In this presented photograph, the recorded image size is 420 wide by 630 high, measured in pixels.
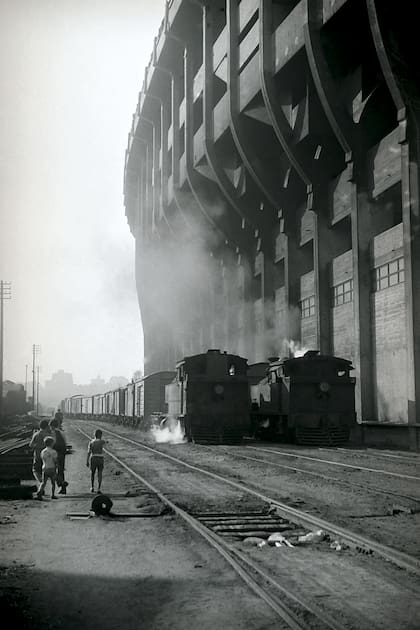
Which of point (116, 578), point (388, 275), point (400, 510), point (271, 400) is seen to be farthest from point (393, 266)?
point (116, 578)

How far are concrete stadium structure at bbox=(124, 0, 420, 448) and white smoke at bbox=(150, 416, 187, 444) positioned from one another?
720cm

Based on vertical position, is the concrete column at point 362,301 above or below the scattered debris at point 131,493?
above

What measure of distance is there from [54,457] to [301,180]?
82.6 ft

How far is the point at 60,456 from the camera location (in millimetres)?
11602

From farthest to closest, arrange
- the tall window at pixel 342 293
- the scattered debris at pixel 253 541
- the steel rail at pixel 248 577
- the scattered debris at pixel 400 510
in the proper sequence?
the tall window at pixel 342 293, the scattered debris at pixel 400 510, the scattered debris at pixel 253 541, the steel rail at pixel 248 577

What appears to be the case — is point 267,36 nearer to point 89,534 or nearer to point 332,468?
point 332,468

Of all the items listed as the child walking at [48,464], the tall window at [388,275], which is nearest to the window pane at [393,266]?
the tall window at [388,275]

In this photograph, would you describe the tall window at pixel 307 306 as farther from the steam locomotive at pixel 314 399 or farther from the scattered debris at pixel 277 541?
the scattered debris at pixel 277 541

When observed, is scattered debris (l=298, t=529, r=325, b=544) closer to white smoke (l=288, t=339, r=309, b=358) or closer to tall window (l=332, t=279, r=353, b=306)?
tall window (l=332, t=279, r=353, b=306)

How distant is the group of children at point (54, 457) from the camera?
1081 centimetres

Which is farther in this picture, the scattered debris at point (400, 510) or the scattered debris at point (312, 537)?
the scattered debris at point (400, 510)

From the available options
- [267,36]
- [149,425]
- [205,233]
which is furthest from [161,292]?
[267,36]

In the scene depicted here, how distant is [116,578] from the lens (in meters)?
5.94

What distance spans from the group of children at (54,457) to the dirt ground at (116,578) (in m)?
1.50
